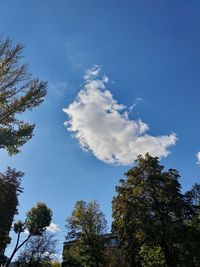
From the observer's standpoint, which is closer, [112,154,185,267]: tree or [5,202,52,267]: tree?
[112,154,185,267]: tree

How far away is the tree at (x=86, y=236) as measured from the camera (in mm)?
39750

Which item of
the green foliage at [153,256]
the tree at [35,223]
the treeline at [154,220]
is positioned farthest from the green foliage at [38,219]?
the green foliage at [153,256]

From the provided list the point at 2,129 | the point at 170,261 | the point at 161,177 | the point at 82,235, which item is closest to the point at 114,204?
the point at 161,177

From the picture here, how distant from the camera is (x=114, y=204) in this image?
1300 inches

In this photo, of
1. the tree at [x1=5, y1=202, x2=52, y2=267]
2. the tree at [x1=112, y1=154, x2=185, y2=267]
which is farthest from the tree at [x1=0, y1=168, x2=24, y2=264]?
the tree at [x1=112, y1=154, x2=185, y2=267]

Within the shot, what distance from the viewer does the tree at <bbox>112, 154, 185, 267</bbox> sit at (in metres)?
28.5

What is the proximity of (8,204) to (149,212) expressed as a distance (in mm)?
19409

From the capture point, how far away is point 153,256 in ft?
89.3

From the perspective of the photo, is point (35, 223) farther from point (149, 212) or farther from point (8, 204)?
point (149, 212)

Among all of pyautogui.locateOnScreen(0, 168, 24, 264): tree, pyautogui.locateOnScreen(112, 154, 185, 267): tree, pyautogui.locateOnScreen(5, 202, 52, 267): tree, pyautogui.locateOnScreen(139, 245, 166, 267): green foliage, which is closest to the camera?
pyautogui.locateOnScreen(139, 245, 166, 267): green foliage

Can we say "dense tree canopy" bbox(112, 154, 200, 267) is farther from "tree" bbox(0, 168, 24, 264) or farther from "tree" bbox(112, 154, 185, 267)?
"tree" bbox(0, 168, 24, 264)

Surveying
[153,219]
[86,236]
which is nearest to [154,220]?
[153,219]

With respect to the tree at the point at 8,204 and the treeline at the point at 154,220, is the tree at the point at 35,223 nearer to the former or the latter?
the tree at the point at 8,204

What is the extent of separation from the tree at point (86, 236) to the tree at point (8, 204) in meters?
7.64
